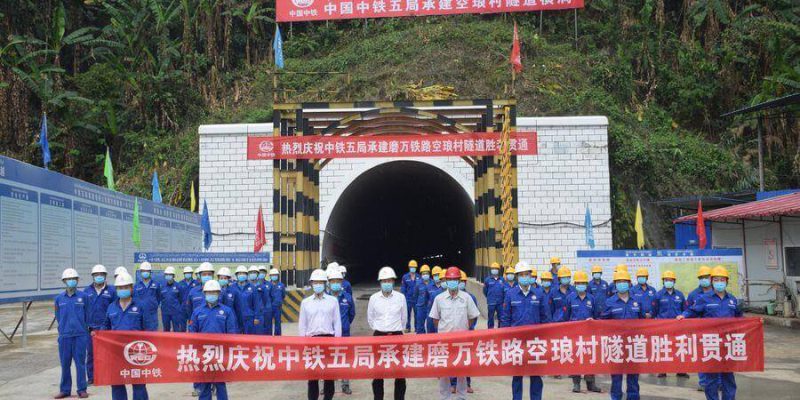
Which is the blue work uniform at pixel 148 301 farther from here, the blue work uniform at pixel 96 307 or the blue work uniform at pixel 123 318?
the blue work uniform at pixel 96 307

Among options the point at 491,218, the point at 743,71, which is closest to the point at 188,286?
the point at 491,218

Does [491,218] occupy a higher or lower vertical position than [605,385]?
higher

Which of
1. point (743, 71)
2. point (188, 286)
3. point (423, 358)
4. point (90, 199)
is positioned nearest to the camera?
point (423, 358)

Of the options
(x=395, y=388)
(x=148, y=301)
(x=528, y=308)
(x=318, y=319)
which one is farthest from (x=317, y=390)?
(x=528, y=308)

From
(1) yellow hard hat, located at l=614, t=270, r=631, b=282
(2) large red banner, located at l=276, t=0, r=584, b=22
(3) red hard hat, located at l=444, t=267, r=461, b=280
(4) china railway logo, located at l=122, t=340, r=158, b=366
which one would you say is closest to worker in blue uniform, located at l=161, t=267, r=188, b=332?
(4) china railway logo, located at l=122, t=340, r=158, b=366

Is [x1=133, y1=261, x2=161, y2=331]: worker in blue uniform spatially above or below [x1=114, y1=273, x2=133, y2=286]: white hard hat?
below

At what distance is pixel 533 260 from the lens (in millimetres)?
26594

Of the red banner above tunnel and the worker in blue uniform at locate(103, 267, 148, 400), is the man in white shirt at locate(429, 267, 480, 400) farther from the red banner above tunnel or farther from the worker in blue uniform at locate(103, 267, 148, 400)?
the red banner above tunnel

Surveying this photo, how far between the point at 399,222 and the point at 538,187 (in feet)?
65.4

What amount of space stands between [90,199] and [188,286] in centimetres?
393

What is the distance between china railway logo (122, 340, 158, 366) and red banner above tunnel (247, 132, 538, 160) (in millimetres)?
12381

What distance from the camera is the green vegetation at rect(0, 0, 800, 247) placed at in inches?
1174

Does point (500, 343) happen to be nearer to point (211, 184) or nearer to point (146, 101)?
point (211, 184)

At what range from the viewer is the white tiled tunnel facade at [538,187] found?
26.6m
